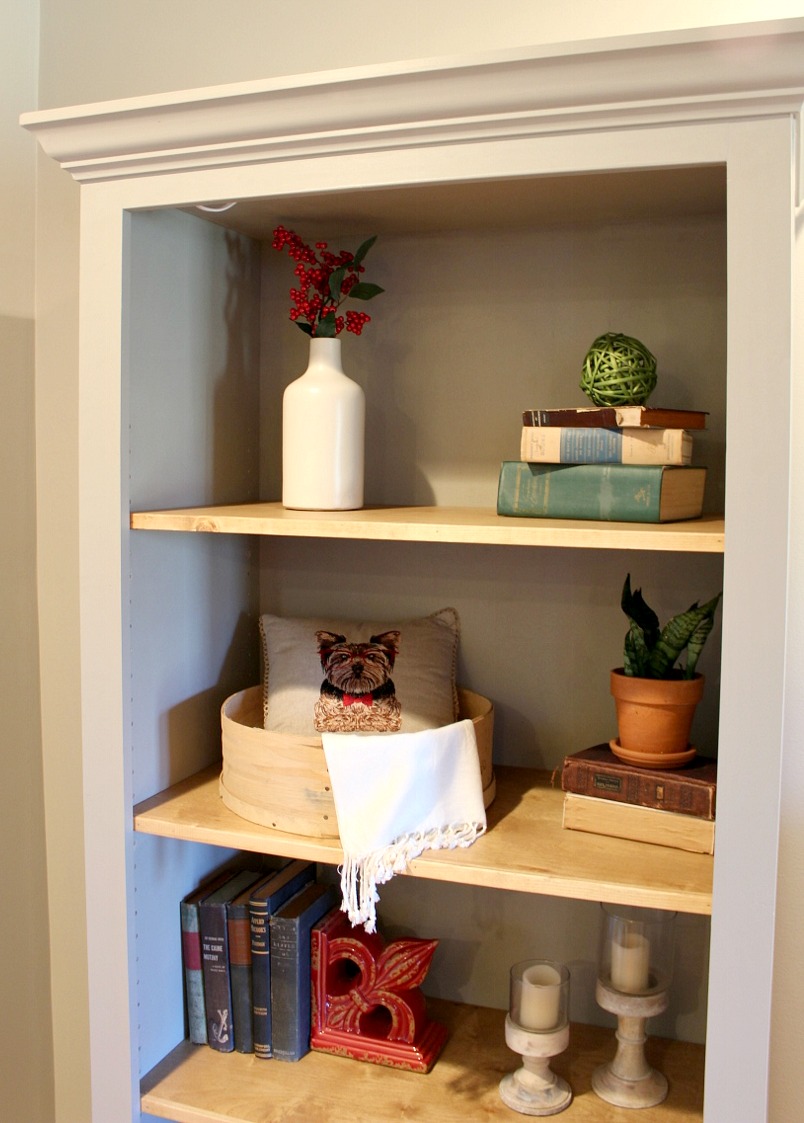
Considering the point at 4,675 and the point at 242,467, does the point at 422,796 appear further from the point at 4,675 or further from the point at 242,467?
the point at 4,675

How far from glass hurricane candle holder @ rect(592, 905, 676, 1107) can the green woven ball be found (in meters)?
0.62

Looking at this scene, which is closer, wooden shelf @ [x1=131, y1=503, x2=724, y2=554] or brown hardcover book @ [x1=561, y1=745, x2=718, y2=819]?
wooden shelf @ [x1=131, y1=503, x2=724, y2=554]

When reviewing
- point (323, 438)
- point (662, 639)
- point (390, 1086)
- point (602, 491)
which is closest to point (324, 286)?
point (323, 438)

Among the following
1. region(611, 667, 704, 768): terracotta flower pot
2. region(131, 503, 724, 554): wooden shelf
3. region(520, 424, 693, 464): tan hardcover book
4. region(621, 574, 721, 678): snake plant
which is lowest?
region(611, 667, 704, 768): terracotta flower pot

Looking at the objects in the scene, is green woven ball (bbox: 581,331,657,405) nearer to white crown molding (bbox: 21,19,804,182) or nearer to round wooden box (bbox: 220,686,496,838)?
white crown molding (bbox: 21,19,804,182)

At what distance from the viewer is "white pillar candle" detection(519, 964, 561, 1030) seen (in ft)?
3.93

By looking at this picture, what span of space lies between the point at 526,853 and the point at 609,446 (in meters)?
0.45

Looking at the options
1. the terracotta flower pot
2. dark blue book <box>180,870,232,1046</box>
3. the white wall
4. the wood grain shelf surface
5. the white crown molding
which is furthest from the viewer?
the white wall

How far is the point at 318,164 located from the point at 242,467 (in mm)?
525

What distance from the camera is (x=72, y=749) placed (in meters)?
1.60

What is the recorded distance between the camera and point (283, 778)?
3.73ft

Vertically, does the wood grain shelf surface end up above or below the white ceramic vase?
below

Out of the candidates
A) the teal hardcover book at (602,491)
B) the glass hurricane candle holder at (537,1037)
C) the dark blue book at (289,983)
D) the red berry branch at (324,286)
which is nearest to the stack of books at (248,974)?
the dark blue book at (289,983)

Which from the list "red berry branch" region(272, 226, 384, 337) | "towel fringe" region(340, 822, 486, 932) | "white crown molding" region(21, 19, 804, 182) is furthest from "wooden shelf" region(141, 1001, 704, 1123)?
"white crown molding" region(21, 19, 804, 182)
